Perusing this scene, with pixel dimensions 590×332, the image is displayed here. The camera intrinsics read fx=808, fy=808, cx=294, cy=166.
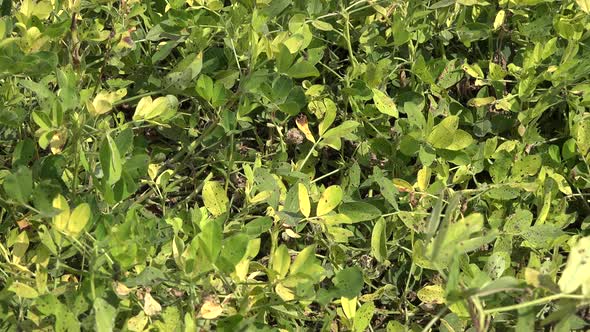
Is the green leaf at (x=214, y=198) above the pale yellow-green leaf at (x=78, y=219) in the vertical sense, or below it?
below

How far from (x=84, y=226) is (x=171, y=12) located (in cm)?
74

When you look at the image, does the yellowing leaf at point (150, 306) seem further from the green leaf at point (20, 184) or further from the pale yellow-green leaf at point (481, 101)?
the pale yellow-green leaf at point (481, 101)

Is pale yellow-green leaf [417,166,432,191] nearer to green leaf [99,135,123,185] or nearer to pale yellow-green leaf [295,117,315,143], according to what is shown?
pale yellow-green leaf [295,117,315,143]

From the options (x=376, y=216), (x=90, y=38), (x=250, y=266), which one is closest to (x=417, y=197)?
(x=376, y=216)

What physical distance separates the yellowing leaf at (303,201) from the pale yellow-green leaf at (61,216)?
0.44 metres

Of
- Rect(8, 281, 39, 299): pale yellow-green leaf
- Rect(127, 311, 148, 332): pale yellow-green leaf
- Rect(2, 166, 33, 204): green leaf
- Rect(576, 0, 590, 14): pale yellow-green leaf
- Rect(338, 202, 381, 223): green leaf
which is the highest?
Rect(576, 0, 590, 14): pale yellow-green leaf

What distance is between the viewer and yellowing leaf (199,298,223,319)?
131cm

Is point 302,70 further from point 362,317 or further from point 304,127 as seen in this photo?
point 362,317

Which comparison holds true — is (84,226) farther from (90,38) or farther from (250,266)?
(90,38)

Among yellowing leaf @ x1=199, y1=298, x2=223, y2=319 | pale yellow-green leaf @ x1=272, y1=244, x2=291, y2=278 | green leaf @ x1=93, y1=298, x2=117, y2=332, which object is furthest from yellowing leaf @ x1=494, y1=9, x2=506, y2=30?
green leaf @ x1=93, y1=298, x2=117, y2=332

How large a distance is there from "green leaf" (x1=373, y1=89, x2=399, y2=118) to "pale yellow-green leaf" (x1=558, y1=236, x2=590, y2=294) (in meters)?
0.74

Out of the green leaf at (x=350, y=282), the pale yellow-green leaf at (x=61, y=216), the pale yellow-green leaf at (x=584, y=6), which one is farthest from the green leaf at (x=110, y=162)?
the pale yellow-green leaf at (x=584, y=6)

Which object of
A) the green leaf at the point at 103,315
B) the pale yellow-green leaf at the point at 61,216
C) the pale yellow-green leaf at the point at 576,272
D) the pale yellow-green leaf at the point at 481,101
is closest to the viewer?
the pale yellow-green leaf at the point at 576,272

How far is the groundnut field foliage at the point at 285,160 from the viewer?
1394mm
